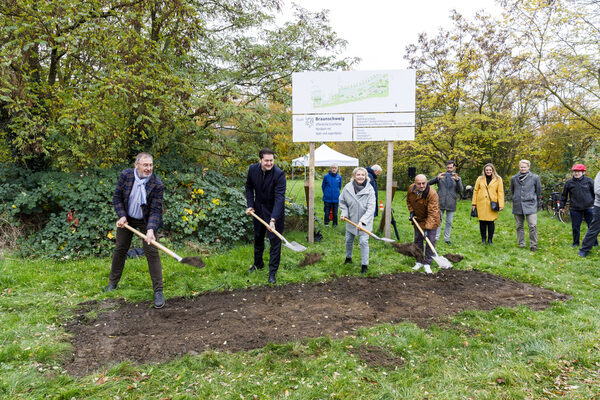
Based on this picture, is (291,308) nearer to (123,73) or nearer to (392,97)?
(123,73)

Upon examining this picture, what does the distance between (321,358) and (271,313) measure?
121 centimetres

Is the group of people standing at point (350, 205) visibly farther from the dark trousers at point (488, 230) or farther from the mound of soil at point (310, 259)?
the mound of soil at point (310, 259)

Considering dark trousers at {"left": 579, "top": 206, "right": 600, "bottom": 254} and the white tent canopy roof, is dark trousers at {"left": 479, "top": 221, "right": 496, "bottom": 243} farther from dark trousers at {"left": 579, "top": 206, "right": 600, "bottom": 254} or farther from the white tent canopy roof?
the white tent canopy roof

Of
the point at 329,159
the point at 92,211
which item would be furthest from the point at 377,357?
the point at 329,159

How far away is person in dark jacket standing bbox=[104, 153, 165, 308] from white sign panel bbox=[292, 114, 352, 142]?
12.9 ft

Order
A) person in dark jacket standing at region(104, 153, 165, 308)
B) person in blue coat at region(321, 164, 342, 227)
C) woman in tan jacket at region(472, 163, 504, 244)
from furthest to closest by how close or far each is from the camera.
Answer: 1. person in blue coat at region(321, 164, 342, 227)
2. woman in tan jacket at region(472, 163, 504, 244)
3. person in dark jacket standing at region(104, 153, 165, 308)

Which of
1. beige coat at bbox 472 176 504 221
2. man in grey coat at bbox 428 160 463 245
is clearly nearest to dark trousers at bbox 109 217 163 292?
man in grey coat at bbox 428 160 463 245

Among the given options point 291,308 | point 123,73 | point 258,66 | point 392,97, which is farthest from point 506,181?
point 123,73

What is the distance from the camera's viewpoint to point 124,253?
4.86 metres

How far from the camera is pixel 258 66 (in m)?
7.97

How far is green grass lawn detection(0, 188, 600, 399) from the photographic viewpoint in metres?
2.80

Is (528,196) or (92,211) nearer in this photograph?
(92,211)

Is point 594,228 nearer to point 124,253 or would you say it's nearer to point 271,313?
point 271,313

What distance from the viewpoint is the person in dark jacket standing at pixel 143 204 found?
4.49 m
